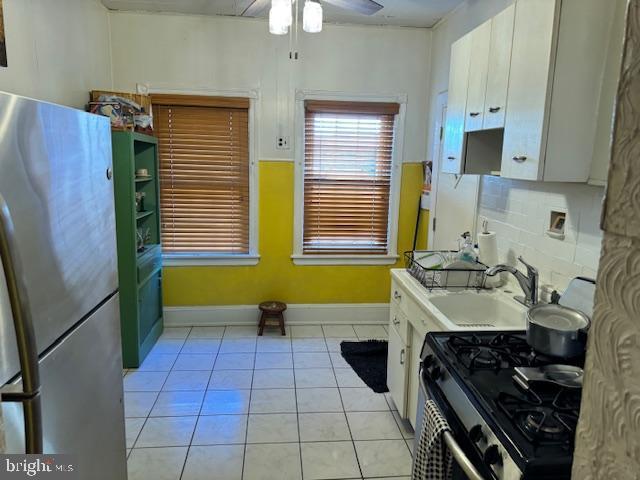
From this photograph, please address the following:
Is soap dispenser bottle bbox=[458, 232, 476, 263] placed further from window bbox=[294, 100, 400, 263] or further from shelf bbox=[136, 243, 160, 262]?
shelf bbox=[136, 243, 160, 262]

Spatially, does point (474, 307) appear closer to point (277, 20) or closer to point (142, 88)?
point (277, 20)

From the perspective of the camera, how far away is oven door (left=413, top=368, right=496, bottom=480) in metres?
1.14

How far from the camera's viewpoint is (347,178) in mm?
3994

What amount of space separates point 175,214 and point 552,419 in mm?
3410

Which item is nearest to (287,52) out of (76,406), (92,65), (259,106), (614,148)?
(259,106)

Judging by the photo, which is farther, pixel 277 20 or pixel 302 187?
pixel 302 187

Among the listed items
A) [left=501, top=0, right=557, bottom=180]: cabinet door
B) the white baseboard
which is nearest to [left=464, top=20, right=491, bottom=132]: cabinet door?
[left=501, top=0, right=557, bottom=180]: cabinet door

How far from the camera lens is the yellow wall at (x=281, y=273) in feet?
12.9

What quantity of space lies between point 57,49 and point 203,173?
1.42m

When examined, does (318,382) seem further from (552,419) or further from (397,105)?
(397,105)

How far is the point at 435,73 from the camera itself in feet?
12.2

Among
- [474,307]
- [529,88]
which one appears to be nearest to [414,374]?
[474,307]

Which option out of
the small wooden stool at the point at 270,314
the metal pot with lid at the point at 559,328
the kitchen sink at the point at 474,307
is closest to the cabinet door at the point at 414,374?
the kitchen sink at the point at 474,307

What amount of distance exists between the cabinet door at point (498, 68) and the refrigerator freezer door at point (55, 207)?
1719mm
